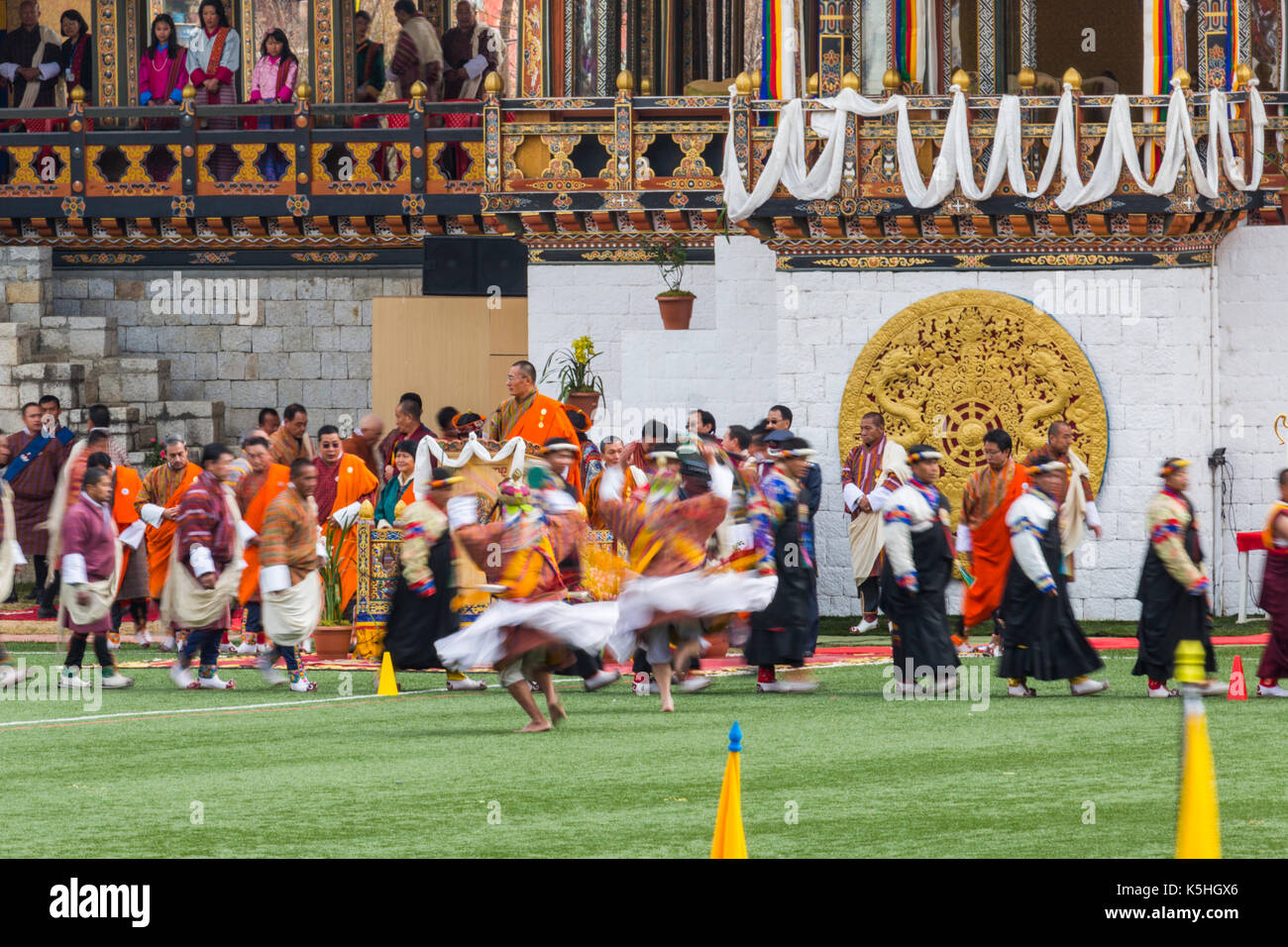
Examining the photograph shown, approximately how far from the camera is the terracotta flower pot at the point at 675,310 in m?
21.1

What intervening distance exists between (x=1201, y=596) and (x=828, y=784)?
4.51 meters

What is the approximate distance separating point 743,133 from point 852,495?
133 inches

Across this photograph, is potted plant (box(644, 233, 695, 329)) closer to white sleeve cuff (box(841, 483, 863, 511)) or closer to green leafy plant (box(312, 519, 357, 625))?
white sleeve cuff (box(841, 483, 863, 511))

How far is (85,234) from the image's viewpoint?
22938mm

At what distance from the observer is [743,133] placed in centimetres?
1964

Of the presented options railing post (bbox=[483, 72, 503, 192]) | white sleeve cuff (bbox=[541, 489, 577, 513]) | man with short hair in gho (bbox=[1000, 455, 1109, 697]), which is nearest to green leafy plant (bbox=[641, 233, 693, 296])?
railing post (bbox=[483, 72, 503, 192])

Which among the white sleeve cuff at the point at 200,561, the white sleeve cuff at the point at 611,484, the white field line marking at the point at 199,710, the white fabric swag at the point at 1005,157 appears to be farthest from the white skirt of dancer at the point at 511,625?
the white fabric swag at the point at 1005,157

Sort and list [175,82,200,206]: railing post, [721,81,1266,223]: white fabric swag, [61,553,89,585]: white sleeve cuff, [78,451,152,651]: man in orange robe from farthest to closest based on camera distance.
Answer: [175,82,200,206]: railing post
[721,81,1266,223]: white fabric swag
[78,451,152,651]: man in orange robe
[61,553,89,585]: white sleeve cuff

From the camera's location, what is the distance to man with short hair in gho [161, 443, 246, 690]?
14.9m

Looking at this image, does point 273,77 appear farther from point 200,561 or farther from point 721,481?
point 721,481

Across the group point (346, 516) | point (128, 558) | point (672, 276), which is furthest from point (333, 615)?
point (672, 276)

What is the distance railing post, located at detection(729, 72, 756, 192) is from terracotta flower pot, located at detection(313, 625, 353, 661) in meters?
5.44

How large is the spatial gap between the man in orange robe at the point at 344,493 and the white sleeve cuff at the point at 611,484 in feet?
7.87

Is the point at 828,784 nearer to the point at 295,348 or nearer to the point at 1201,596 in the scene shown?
the point at 1201,596
